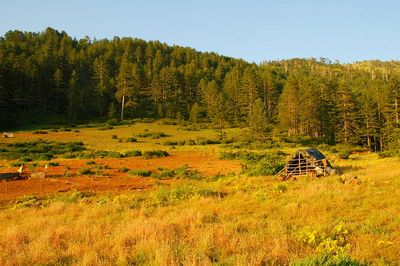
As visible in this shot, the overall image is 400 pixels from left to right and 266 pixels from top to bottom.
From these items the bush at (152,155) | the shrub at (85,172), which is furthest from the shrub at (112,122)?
the shrub at (85,172)

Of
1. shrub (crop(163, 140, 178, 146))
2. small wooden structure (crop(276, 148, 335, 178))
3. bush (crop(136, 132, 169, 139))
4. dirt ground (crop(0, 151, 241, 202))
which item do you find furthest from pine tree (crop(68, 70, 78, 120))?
small wooden structure (crop(276, 148, 335, 178))

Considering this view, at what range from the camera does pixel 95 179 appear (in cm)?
2477

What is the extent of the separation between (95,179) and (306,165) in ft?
47.7

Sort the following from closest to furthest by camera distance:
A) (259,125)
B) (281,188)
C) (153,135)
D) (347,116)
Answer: (281,188), (259,125), (153,135), (347,116)

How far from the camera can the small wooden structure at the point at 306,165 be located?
24.2 metres

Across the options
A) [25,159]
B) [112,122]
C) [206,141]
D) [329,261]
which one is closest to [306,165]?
[329,261]

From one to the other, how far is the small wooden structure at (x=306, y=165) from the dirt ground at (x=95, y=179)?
209 inches

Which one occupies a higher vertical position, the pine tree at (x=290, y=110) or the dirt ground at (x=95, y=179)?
the pine tree at (x=290, y=110)

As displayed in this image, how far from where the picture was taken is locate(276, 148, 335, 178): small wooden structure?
24.2m

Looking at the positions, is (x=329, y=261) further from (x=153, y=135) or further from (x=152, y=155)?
(x=153, y=135)

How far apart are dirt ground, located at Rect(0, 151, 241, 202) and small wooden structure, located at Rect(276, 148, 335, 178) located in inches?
209

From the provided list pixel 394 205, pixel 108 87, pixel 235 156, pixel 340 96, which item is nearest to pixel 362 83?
pixel 340 96

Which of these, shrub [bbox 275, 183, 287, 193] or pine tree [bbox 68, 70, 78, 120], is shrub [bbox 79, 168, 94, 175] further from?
pine tree [bbox 68, 70, 78, 120]

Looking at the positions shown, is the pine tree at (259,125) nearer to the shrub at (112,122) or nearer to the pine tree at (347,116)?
the pine tree at (347,116)
